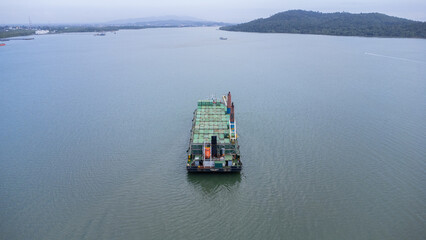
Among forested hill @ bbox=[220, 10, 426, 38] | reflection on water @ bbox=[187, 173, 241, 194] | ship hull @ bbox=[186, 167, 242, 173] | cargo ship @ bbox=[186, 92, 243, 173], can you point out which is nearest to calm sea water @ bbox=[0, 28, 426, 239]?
reflection on water @ bbox=[187, 173, 241, 194]

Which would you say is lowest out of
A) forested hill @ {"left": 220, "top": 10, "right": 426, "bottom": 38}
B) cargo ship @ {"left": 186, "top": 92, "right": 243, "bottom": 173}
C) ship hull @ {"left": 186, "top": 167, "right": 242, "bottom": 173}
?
ship hull @ {"left": 186, "top": 167, "right": 242, "bottom": 173}

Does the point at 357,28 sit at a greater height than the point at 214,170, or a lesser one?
greater

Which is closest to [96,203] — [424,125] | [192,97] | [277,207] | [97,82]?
[277,207]

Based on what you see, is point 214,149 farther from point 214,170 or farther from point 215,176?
point 215,176

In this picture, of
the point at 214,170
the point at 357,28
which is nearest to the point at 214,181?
the point at 214,170

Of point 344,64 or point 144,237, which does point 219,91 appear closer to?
point 144,237

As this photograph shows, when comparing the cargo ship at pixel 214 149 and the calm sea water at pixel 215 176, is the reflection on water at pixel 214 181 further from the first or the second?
the cargo ship at pixel 214 149

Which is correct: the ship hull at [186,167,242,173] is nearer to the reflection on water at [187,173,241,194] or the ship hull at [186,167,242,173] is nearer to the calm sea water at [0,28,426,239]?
the reflection on water at [187,173,241,194]
